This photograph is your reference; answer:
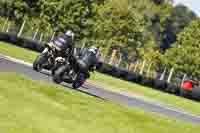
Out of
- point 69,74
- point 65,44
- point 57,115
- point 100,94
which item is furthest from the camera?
point 100,94

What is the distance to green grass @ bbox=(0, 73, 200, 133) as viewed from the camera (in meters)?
9.67

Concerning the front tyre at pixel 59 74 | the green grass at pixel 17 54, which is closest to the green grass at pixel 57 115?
the front tyre at pixel 59 74

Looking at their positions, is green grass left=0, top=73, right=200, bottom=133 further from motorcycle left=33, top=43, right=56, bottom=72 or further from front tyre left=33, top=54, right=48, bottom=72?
front tyre left=33, top=54, right=48, bottom=72

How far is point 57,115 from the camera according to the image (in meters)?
10.9

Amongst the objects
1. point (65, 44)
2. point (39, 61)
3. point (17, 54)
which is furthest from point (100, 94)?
point (17, 54)

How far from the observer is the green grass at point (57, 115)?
967 centimetres

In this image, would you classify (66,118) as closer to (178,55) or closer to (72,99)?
(72,99)

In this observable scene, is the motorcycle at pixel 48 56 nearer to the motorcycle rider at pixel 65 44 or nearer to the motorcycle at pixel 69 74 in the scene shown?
the motorcycle rider at pixel 65 44

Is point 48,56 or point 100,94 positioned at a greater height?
point 48,56

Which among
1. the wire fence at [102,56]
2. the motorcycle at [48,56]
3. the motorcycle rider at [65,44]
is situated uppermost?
the motorcycle rider at [65,44]

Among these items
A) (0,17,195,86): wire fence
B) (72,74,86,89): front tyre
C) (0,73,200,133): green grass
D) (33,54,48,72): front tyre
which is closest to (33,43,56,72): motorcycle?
(33,54,48,72): front tyre

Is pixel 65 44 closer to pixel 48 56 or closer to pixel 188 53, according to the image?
pixel 48 56

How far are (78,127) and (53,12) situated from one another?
163 feet

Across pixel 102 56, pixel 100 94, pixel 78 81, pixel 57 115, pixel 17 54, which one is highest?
pixel 57 115
